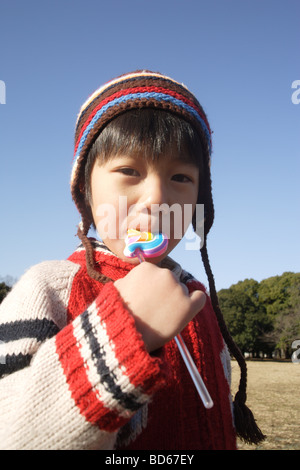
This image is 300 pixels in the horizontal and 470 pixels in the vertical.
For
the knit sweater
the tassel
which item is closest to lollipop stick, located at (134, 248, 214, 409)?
the knit sweater

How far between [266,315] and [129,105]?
31.7 m

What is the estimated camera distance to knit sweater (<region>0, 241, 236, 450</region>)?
35.1 inches

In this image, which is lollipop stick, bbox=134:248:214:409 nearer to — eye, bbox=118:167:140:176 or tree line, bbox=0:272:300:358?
eye, bbox=118:167:140:176

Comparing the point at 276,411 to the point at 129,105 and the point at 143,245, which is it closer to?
the point at 143,245

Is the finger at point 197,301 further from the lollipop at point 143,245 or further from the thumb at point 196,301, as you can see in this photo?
the lollipop at point 143,245

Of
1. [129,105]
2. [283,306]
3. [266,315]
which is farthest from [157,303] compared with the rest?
[283,306]

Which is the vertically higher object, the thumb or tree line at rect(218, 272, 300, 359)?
the thumb

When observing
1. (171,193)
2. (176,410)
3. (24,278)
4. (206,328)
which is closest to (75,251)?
(24,278)

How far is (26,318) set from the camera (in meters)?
1.15

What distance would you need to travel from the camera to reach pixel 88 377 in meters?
0.91

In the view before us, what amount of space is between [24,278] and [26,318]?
209 mm
